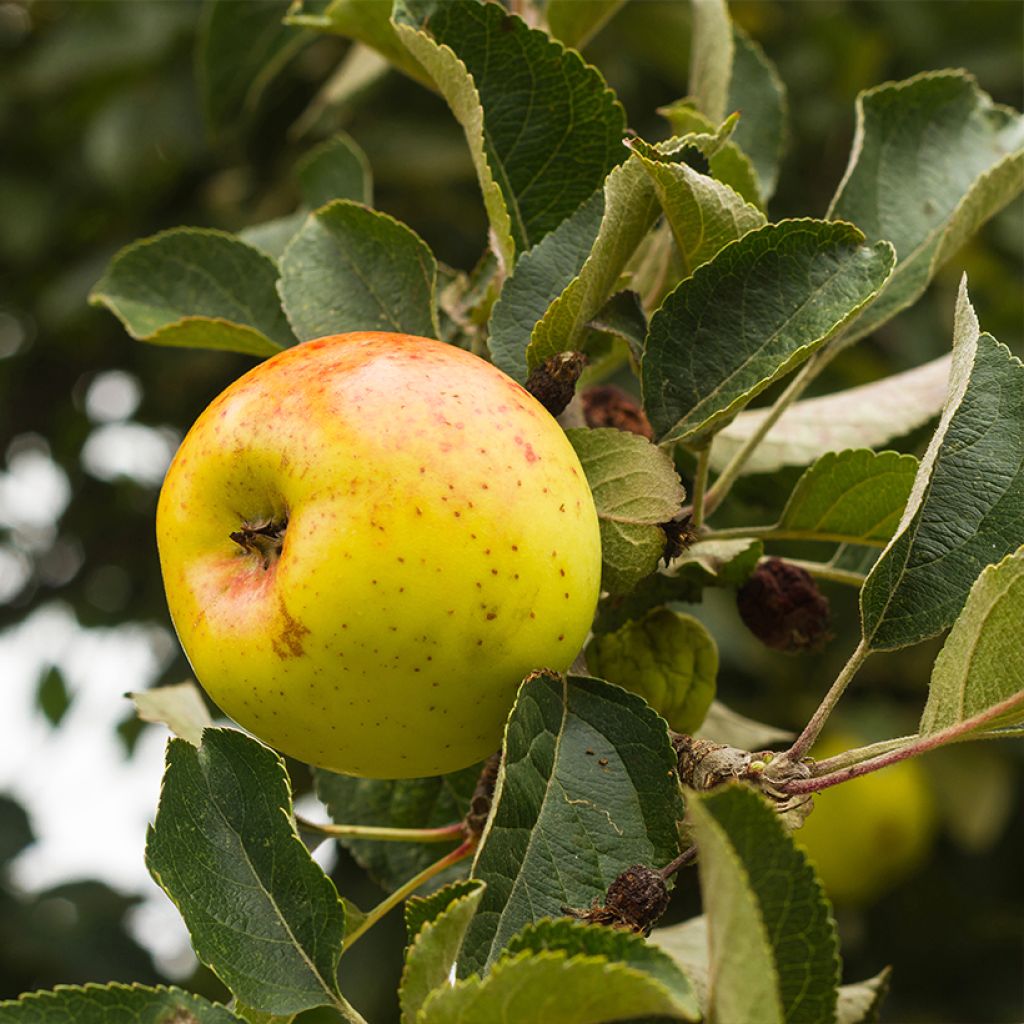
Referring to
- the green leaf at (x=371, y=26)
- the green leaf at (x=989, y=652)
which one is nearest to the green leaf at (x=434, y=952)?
the green leaf at (x=989, y=652)

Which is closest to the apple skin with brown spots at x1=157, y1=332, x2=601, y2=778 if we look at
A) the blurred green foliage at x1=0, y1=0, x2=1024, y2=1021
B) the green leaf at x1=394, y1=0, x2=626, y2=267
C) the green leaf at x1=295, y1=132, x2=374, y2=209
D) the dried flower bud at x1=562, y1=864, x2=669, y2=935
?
the dried flower bud at x1=562, y1=864, x2=669, y2=935

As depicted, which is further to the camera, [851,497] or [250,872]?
[851,497]

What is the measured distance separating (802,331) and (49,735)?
2.73m

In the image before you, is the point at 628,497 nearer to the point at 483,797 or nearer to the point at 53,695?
the point at 483,797

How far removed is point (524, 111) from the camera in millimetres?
879

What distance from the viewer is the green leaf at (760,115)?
1.15 m

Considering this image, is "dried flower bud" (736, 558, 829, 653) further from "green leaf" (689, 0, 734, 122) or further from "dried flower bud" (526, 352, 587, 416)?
"green leaf" (689, 0, 734, 122)

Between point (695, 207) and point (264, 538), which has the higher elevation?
point (695, 207)

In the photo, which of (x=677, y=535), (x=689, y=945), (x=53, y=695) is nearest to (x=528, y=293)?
(x=677, y=535)

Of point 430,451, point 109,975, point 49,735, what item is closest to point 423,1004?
point 430,451

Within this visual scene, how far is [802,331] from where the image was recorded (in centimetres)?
72

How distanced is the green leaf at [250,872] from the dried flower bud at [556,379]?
0.26m

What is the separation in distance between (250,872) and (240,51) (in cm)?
102

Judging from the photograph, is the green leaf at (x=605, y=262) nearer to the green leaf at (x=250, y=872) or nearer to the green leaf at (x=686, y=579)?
the green leaf at (x=686, y=579)
